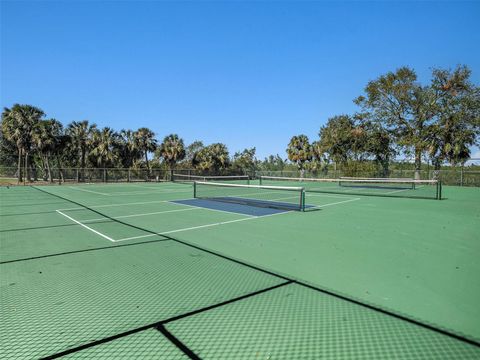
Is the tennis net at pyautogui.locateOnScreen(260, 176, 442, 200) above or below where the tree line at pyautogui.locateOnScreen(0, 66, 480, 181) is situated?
below

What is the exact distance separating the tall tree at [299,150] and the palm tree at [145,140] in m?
22.0

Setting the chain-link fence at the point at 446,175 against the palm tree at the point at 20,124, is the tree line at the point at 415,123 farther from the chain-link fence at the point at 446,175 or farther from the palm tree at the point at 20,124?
the palm tree at the point at 20,124

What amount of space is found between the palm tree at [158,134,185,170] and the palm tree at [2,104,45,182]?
1625cm

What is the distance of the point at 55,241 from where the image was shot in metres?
6.76

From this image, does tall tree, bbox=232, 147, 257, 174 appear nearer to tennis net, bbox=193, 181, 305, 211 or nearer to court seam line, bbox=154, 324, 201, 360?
tennis net, bbox=193, 181, 305, 211

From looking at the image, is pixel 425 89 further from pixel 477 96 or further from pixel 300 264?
pixel 300 264

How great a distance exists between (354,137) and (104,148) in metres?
33.6

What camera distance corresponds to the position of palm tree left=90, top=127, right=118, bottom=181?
4312 cm

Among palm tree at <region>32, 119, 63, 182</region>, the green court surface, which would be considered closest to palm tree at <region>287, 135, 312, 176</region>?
palm tree at <region>32, 119, 63, 182</region>

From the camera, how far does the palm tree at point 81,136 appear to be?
143 feet

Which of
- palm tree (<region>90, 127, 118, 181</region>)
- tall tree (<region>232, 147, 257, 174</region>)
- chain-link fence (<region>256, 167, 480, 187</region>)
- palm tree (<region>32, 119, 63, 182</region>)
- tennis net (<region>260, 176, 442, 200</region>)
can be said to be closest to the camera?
tennis net (<region>260, 176, 442, 200</region>)

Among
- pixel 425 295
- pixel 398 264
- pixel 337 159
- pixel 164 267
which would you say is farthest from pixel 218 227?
pixel 337 159

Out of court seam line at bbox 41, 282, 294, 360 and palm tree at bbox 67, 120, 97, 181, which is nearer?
court seam line at bbox 41, 282, 294, 360

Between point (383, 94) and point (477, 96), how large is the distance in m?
8.80
